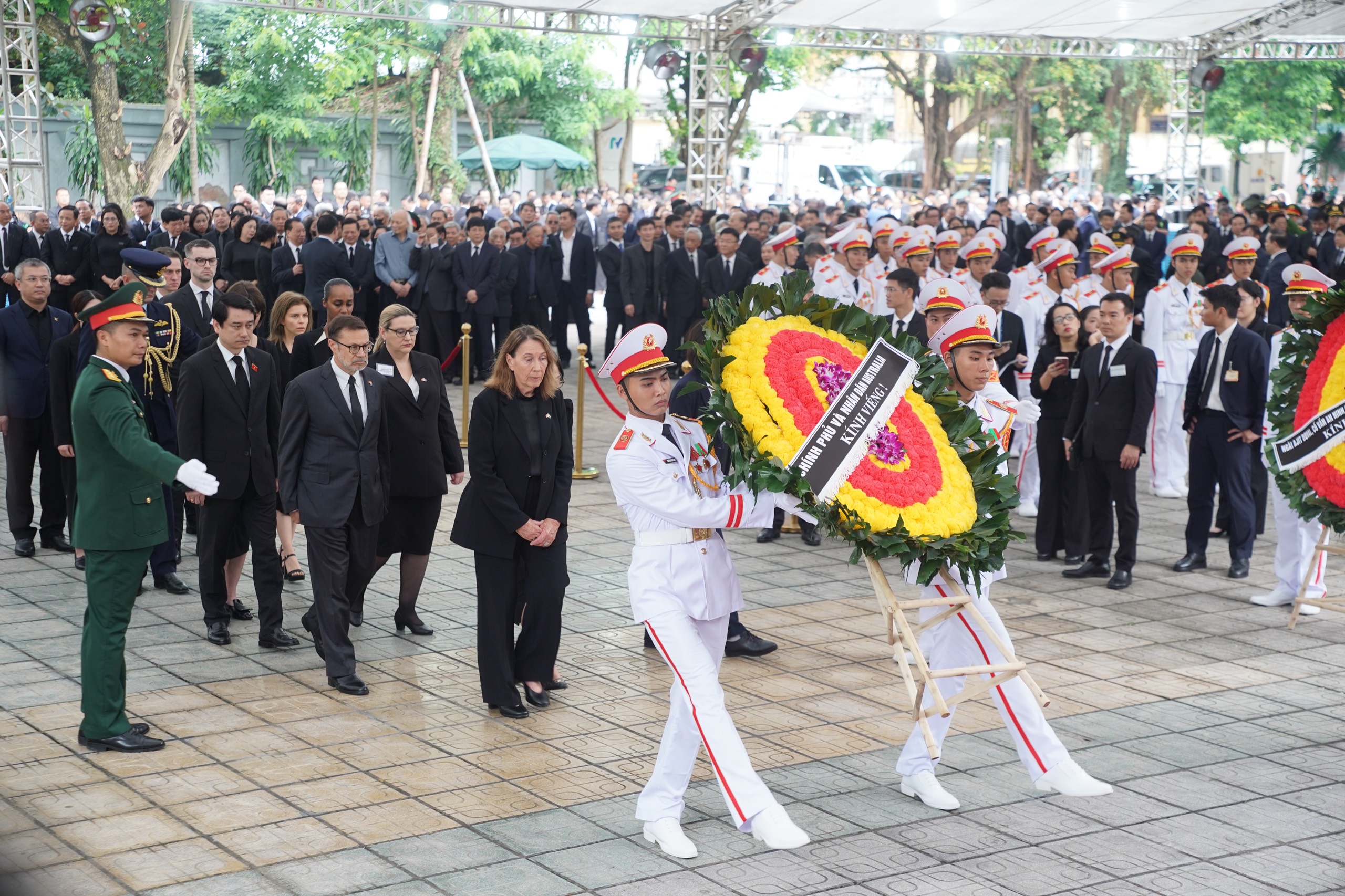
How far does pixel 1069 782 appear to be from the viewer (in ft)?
19.4

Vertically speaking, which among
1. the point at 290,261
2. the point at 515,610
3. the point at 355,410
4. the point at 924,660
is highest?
the point at 290,261

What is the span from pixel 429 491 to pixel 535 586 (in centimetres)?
134

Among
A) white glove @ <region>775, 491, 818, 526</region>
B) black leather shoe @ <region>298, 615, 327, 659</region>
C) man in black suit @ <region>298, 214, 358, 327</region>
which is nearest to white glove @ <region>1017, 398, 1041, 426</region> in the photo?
white glove @ <region>775, 491, 818, 526</region>

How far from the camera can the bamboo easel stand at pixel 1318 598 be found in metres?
8.35

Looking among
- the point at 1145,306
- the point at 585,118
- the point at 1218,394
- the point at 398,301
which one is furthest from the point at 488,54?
the point at 1218,394

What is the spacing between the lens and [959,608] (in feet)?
17.9

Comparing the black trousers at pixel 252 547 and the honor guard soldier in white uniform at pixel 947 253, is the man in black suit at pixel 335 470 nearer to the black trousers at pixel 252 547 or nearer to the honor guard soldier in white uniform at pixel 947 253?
the black trousers at pixel 252 547

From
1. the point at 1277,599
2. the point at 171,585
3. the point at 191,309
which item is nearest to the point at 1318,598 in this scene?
the point at 1277,599

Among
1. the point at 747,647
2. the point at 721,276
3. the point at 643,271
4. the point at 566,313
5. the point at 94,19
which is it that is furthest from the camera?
the point at 94,19

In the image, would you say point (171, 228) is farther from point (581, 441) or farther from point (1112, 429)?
point (1112, 429)

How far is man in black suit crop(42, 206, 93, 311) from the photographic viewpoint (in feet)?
58.0

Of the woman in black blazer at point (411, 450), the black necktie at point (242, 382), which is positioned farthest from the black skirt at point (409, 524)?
the black necktie at point (242, 382)

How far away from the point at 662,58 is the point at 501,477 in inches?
710

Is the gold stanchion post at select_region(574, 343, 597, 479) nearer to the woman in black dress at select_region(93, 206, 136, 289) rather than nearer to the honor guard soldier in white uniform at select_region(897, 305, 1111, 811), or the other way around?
the woman in black dress at select_region(93, 206, 136, 289)
